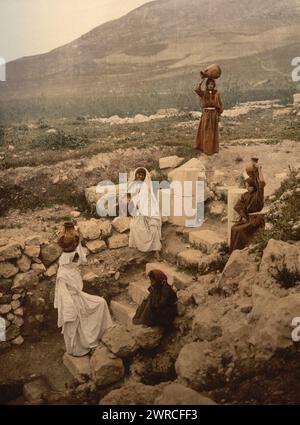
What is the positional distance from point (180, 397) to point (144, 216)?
3798mm

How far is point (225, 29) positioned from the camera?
17.3 m

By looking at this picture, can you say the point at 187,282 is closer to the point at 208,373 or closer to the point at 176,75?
the point at 208,373

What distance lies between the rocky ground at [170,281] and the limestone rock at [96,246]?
0.02m

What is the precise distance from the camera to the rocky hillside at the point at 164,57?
1559 centimetres

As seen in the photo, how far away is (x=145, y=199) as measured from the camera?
7.74 m

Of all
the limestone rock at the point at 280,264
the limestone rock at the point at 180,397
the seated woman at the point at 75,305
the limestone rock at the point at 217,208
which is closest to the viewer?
the limestone rock at the point at 180,397

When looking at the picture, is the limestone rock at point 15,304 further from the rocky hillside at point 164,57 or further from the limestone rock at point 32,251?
the rocky hillside at point 164,57

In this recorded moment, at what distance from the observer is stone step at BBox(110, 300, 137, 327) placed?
6.98m

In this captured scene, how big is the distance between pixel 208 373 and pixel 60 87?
516 inches

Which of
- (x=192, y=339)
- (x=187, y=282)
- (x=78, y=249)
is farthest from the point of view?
(x=187, y=282)

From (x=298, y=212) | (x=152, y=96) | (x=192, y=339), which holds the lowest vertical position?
(x=192, y=339)

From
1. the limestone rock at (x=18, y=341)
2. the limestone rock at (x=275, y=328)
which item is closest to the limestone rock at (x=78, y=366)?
the limestone rock at (x=18, y=341)

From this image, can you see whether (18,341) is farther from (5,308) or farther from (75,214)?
(75,214)
